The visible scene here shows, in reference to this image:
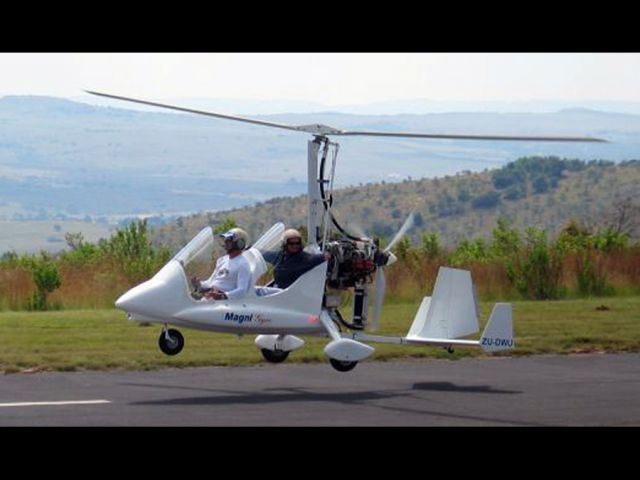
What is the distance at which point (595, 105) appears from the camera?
558 ft

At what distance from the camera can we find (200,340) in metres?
20.3

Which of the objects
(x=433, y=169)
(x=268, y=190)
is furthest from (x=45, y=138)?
(x=433, y=169)

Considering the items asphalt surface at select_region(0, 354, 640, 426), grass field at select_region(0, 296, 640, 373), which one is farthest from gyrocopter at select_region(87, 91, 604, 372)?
grass field at select_region(0, 296, 640, 373)

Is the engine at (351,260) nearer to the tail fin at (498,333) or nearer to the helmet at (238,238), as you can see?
the helmet at (238,238)

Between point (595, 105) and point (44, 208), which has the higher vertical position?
point (595, 105)

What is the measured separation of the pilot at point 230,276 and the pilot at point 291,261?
1.22ft

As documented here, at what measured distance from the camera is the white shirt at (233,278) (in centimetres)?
1591

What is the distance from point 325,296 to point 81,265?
41.3 feet

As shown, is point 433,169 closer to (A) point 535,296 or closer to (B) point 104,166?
(B) point 104,166

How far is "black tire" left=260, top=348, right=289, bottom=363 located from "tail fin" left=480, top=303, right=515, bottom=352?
8.50 feet

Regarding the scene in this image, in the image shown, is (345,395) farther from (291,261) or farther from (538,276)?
(538,276)

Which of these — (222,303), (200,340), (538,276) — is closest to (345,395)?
(222,303)

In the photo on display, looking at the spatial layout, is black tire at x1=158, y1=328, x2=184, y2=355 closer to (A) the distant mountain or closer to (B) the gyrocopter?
(B) the gyrocopter

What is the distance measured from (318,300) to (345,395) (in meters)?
1.25
